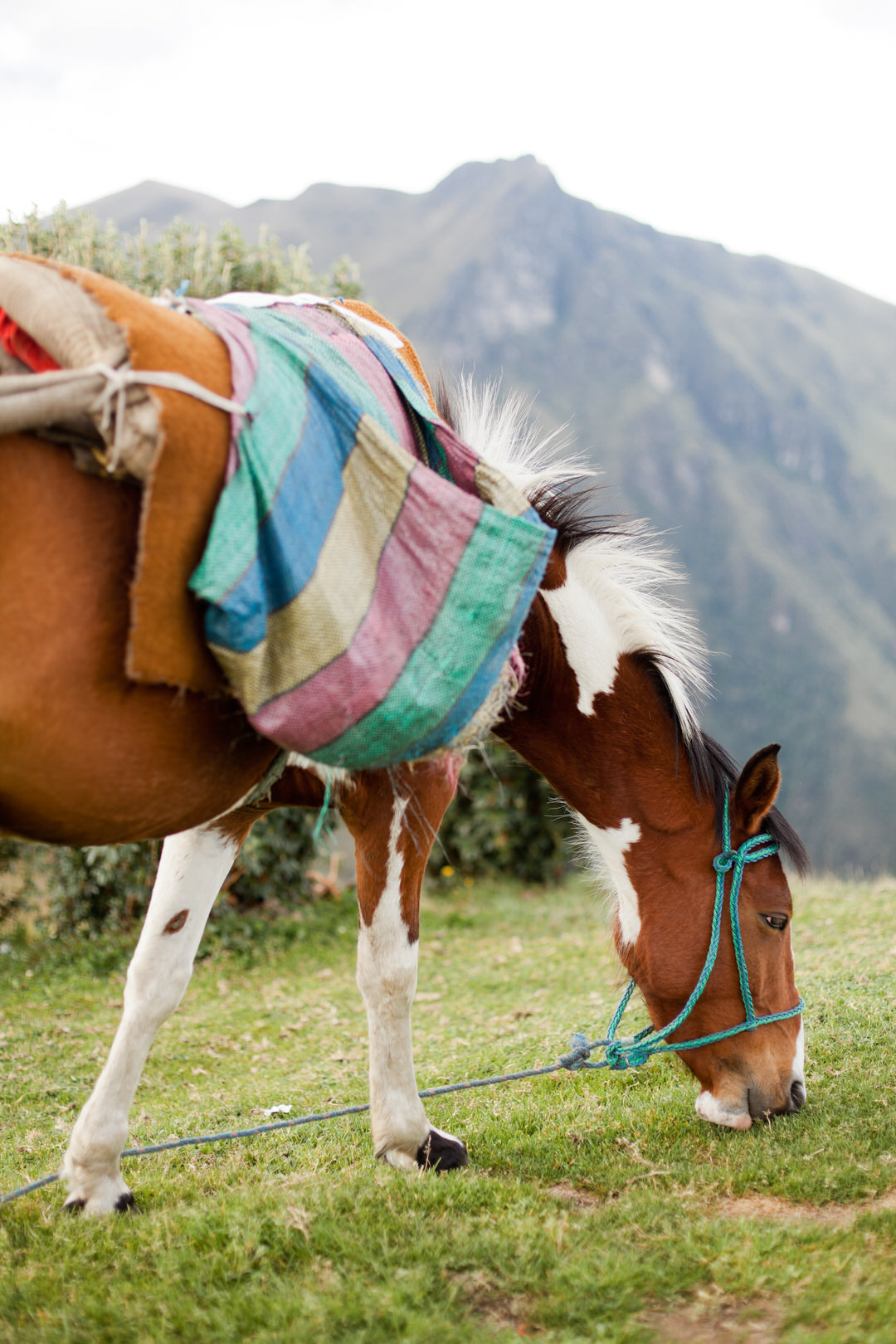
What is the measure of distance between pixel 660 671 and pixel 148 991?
5.96 feet

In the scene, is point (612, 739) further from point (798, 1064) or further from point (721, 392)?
point (721, 392)

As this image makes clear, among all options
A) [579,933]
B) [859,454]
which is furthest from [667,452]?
[579,933]

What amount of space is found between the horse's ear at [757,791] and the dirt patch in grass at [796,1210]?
1.02 metres

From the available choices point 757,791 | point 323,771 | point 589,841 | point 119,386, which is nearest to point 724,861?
point 757,791

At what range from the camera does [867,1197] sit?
249 centimetres

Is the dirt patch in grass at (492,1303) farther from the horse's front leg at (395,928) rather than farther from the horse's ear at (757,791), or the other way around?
the horse's ear at (757,791)

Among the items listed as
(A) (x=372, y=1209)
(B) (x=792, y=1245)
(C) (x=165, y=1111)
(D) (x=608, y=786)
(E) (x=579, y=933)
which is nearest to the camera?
(B) (x=792, y=1245)

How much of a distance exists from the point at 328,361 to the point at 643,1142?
252cm

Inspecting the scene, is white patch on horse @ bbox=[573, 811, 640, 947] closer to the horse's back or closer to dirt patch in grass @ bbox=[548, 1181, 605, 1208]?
dirt patch in grass @ bbox=[548, 1181, 605, 1208]

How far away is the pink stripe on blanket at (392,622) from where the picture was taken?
1836mm

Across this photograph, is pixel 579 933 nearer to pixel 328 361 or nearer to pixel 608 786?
pixel 608 786

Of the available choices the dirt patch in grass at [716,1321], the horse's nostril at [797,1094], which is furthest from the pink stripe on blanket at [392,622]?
the horse's nostril at [797,1094]

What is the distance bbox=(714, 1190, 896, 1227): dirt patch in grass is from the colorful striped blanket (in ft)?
4.95

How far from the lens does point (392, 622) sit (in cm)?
193
